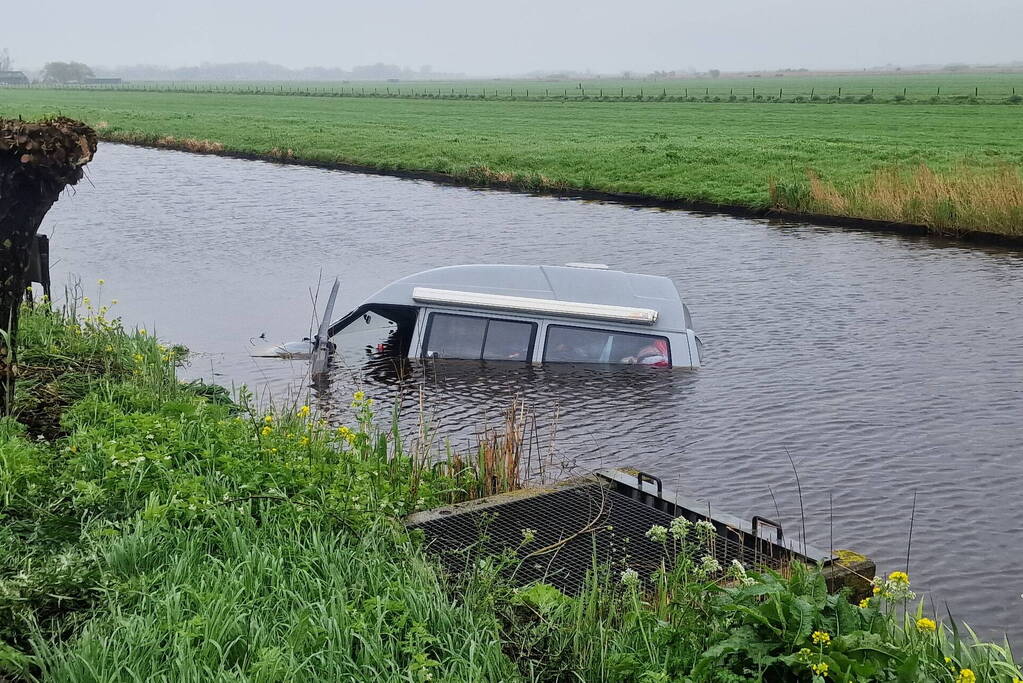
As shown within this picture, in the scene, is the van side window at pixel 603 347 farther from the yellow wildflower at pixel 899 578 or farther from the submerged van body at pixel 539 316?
the yellow wildflower at pixel 899 578

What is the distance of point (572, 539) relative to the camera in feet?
25.2

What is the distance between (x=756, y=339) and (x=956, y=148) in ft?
98.5

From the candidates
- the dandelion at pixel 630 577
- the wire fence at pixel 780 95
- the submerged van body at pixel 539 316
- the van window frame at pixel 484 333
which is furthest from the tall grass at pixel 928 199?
the wire fence at pixel 780 95

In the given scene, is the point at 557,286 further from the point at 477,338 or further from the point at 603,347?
the point at 477,338

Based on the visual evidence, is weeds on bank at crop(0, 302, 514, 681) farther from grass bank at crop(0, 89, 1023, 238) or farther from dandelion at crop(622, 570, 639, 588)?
grass bank at crop(0, 89, 1023, 238)

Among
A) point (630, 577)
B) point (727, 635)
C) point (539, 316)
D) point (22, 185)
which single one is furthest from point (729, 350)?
point (727, 635)

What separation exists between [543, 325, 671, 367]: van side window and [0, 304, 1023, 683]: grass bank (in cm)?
680

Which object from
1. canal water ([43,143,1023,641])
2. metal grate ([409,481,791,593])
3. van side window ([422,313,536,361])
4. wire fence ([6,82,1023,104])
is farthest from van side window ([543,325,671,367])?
wire fence ([6,82,1023,104])

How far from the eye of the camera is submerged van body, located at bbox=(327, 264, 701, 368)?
1520cm

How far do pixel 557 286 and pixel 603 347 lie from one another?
3.46ft

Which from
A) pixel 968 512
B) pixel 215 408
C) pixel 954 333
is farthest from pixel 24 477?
pixel 954 333

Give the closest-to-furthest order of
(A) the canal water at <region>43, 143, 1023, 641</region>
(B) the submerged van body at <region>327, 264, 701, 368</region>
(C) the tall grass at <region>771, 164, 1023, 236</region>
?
(A) the canal water at <region>43, 143, 1023, 641</region>
(B) the submerged van body at <region>327, 264, 701, 368</region>
(C) the tall grass at <region>771, 164, 1023, 236</region>

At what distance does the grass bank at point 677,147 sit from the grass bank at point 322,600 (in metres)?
22.3

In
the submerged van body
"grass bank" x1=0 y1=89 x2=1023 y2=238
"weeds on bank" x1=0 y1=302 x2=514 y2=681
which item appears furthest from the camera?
"grass bank" x1=0 y1=89 x2=1023 y2=238
